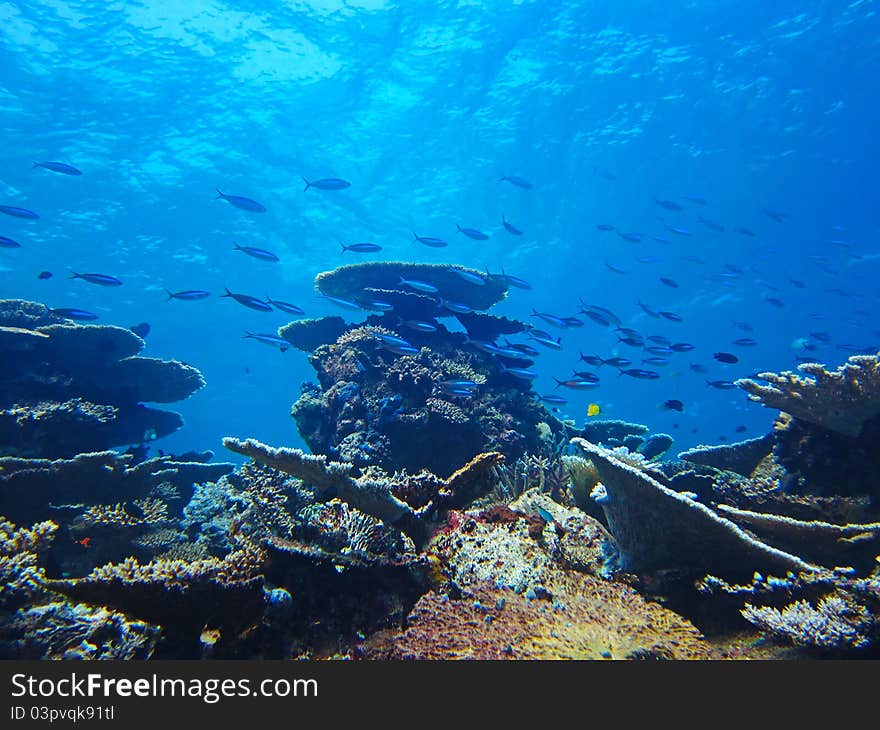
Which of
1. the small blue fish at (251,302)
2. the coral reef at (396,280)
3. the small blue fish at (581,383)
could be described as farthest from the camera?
the coral reef at (396,280)

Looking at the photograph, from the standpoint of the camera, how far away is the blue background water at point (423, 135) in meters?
20.6

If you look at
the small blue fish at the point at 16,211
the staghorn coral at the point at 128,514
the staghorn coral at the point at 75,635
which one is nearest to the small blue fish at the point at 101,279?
the small blue fish at the point at 16,211

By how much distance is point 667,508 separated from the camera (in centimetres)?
328

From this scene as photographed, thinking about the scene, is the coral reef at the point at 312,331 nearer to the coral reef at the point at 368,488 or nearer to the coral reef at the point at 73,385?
the coral reef at the point at 73,385

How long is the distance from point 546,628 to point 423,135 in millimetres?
29883

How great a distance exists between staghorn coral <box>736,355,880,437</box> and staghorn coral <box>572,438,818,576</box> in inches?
84.4

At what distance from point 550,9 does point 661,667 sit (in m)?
26.3

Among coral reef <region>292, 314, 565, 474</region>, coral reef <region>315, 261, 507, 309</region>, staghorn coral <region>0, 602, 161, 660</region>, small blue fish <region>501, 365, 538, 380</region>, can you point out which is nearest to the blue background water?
coral reef <region>315, 261, 507, 309</region>

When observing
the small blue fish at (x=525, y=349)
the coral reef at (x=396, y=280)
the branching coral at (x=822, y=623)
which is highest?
the coral reef at (x=396, y=280)

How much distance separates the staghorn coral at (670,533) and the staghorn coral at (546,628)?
457mm

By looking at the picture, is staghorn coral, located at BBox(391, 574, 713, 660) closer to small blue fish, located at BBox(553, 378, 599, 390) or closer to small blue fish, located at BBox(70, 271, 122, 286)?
small blue fish, located at BBox(553, 378, 599, 390)

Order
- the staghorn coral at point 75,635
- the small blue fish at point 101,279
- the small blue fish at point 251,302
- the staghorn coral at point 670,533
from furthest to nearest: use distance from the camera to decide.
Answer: the small blue fish at point 101,279, the small blue fish at point 251,302, the staghorn coral at point 670,533, the staghorn coral at point 75,635

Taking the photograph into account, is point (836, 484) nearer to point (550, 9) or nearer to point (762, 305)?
point (550, 9)

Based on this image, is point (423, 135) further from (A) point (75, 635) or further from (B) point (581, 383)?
(A) point (75, 635)
